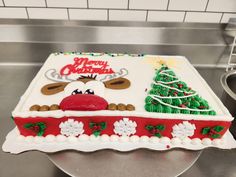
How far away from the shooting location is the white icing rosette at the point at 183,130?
45 centimetres

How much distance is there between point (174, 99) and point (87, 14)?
0.49 m

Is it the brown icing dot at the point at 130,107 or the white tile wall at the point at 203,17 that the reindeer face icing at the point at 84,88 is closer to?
the brown icing dot at the point at 130,107

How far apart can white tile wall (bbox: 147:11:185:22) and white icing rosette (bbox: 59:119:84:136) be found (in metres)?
0.52

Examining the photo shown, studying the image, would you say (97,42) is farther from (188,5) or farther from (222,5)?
(222,5)

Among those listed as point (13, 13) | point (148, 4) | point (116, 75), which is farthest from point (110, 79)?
point (13, 13)

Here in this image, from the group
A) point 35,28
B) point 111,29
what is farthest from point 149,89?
point 35,28

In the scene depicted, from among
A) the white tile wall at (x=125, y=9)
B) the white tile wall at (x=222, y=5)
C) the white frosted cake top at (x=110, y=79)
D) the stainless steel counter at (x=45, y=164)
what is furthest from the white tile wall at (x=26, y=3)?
the white tile wall at (x=222, y=5)

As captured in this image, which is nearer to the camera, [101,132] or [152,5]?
[101,132]

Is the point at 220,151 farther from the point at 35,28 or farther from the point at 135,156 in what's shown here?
the point at 35,28

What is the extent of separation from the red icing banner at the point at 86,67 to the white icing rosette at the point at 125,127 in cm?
17

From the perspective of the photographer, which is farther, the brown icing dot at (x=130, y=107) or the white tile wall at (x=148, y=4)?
the white tile wall at (x=148, y=4)

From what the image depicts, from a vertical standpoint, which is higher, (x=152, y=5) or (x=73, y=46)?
(x=152, y=5)

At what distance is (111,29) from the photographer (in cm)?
77

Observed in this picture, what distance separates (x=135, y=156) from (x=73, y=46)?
51 centimetres
